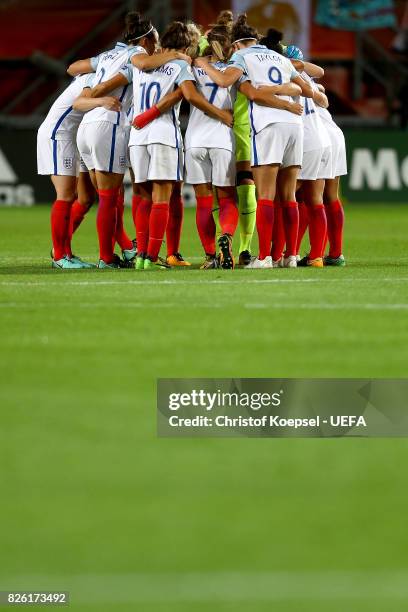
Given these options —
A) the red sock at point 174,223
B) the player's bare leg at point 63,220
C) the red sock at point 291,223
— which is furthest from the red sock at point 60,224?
the red sock at point 291,223

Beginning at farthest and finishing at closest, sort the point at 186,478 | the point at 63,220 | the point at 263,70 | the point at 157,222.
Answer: the point at 63,220 → the point at 263,70 → the point at 157,222 → the point at 186,478

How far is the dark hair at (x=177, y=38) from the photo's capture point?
11.8m

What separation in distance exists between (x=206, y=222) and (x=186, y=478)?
310 inches

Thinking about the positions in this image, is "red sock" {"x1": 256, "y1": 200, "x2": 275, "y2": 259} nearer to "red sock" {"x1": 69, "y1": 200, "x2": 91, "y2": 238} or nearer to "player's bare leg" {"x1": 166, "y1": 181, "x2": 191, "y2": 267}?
"player's bare leg" {"x1": 166, "y1": 181, "x2": 191, "y2": 267}

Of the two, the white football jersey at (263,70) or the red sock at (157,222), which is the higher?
the white football jersey at (263,70)

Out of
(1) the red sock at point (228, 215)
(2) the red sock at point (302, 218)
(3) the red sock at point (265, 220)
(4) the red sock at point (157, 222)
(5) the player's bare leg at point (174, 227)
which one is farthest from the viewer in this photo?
(2) the red sock at point (302, 218)

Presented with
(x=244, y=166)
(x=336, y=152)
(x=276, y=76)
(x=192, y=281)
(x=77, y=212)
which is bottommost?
(x=192, y=281)

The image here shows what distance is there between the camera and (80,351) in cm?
689

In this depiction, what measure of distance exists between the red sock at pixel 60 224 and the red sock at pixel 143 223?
1.94 feet

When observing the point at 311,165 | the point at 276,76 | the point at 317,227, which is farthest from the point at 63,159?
the point at 317,227

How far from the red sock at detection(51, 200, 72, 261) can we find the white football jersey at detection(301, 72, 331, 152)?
2.05 meters

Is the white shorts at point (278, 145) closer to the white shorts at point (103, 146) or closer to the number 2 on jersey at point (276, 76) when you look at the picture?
the number 2 on jersey at point (276, 76)

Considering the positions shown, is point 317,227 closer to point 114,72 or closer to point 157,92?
point 157,92

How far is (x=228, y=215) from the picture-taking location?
1208cm
